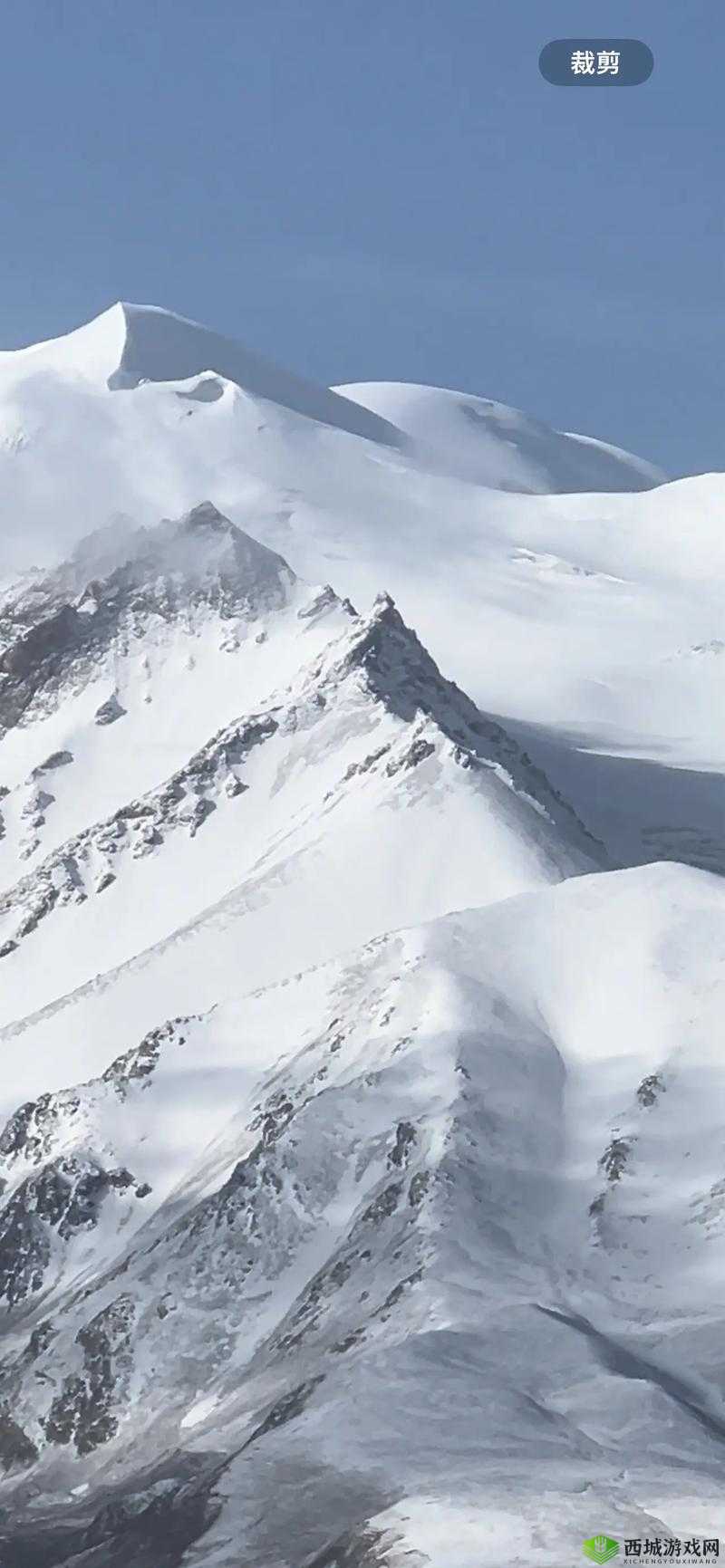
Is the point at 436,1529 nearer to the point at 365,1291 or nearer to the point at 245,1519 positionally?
the point at 245,1519

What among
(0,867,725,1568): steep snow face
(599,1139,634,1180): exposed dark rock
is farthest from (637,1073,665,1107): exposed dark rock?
(599,1139,634,1180): exposed dark rock

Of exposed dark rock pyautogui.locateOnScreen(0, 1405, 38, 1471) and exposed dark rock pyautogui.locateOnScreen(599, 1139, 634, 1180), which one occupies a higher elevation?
exposed dark rock pyautogui.locateOnScreen(599, 1139, 634, 1180)

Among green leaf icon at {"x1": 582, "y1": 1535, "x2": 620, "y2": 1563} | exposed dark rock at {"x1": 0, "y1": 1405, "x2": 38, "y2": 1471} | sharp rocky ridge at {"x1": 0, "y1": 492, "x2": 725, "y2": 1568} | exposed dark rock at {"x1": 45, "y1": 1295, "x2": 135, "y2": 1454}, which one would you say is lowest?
exposed dark rock at {"x1": 0, "y1": 1405, "x2": 38, "y2": 1471}

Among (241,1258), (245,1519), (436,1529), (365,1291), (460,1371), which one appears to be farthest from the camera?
(241,1258)

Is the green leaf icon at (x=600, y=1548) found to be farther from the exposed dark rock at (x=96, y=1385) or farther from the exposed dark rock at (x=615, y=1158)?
the exposed dark rock at (x=615, y=1158)

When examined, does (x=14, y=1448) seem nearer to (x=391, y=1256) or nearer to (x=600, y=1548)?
(x=391, y=1256)

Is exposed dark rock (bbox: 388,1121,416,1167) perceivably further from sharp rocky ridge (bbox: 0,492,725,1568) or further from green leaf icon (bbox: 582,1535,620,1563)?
green leaf icon (bbox: 582,1535,620,1563)

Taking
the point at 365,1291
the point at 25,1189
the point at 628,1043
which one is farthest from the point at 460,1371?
the point at 25,1189

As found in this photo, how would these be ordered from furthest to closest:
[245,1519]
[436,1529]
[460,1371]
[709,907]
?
[709,907], [460,1371], [245,1519], [436,1529]
